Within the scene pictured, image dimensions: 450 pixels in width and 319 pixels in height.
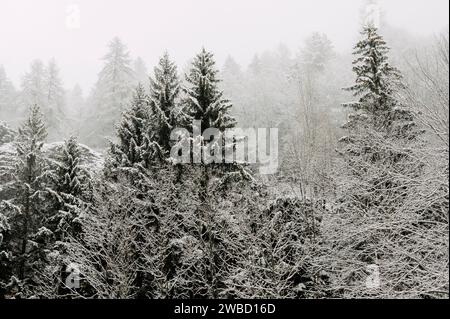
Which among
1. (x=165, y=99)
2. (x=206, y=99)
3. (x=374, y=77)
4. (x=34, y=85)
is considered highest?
(x=34, y=85)

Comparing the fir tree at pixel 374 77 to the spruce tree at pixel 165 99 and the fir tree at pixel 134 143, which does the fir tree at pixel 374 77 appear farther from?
the fir tree at pixel 134 143

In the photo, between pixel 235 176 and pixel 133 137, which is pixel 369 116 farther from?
pixel 133 137

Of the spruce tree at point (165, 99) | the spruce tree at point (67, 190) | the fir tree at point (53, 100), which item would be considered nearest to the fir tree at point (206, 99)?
the spruce tree at point (165, 99)

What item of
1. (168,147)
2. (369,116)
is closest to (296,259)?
(369,116)

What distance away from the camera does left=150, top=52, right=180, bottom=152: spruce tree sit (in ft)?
63.8

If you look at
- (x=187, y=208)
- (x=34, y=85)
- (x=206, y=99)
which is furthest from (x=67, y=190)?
(x=34, y=85)

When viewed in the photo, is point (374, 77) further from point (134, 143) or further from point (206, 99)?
point (134, 143)

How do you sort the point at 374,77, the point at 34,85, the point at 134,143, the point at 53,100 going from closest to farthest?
the point at 374,77, the point at 134,143, the point at 53,100, the point at 34,85

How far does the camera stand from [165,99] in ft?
66.5

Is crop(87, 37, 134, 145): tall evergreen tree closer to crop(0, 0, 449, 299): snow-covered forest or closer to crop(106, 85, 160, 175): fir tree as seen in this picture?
crop(0, 0, 449, 299): snow-covered forest

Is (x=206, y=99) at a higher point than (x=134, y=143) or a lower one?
higher

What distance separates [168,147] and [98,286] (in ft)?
23.6

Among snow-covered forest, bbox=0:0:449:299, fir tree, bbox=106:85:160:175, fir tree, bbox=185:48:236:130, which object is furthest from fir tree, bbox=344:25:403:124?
fir tree, bbox=106:85:160:175

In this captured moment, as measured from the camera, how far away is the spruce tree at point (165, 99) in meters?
19.5
